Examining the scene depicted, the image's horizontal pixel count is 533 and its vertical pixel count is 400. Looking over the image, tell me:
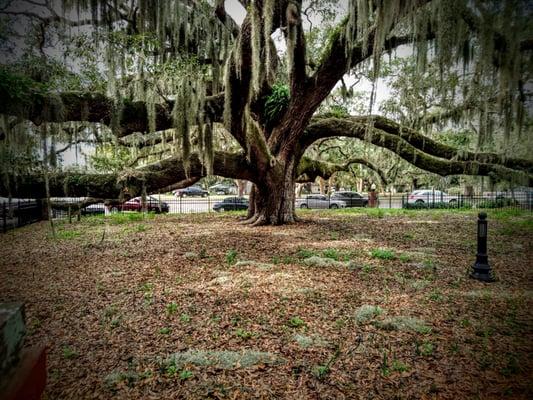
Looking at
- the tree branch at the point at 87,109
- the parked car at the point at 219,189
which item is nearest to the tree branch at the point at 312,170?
the tree branch at the point at 87,109

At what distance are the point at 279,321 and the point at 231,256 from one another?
9.57 feet

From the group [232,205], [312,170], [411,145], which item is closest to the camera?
[411,145]

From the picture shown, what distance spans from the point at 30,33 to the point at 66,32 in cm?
90

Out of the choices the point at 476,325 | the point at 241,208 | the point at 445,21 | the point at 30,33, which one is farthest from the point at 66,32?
the point at 241,208

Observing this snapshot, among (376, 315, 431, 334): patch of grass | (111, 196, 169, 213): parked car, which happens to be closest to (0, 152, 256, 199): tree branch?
(376, 315, 431, 334): patch of grass

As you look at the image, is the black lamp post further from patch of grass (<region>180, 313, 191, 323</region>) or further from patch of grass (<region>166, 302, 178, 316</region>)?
patch of grass (<region>166, 302, 178, 316</region>)

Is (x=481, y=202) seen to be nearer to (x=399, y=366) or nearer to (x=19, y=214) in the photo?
(x=399, y=366)

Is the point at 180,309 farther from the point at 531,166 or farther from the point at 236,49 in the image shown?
the point at 531,166

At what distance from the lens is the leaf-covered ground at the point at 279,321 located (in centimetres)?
252

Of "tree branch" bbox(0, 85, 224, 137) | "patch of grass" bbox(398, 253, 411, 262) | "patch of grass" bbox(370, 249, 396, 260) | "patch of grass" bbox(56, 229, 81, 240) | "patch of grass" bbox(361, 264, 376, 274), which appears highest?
"tree branch" bbox(0, 85, 224, 137)

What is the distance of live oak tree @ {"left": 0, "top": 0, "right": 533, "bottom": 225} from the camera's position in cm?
507

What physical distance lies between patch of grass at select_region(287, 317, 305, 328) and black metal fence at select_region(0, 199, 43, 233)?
11.6 meters

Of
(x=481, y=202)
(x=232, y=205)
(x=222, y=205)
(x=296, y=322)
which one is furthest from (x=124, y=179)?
(x=481, y=202)

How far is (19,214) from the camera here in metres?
12.3
